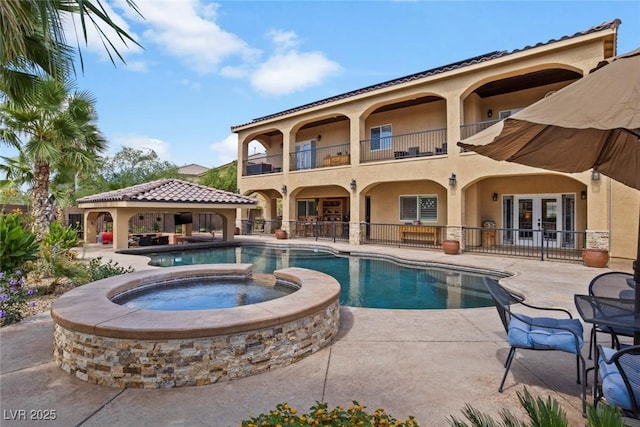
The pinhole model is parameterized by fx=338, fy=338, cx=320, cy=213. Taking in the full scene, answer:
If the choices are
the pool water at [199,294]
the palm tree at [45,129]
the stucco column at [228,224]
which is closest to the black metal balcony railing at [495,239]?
the stucco column at [228,224]

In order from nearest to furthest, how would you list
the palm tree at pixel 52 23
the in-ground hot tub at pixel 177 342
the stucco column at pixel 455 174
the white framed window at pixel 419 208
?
the palm tree at pixel 52 23 → the in-ground hot tub at pixel 177 342 → the stucco column at pixel 455 174 → the white framed window at pixel 419 208

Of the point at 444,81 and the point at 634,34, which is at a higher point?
the point at 634,34

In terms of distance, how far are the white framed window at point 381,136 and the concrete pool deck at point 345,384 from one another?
14.6 meters

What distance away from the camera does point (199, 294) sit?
6.97 m

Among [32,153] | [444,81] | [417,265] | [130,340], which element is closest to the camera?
[130,340]

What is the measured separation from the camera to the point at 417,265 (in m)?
12.7

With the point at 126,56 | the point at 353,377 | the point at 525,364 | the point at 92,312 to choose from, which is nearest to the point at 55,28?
the point at 126,56

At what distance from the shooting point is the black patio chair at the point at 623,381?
2453 millimetres

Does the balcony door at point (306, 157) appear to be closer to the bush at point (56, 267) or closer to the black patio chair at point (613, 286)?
the bush at point (56, 267)

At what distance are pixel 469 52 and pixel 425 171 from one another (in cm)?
751

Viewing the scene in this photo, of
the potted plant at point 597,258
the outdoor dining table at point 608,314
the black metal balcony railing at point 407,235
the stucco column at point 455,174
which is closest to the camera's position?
the outdoor dining table at point 608,314

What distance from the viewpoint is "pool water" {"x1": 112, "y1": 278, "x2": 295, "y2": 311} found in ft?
20.3

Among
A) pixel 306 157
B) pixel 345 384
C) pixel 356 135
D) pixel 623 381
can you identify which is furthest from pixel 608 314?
pixel 306 157

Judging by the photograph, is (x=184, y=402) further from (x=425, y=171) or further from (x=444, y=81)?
(x=444, y=81)
